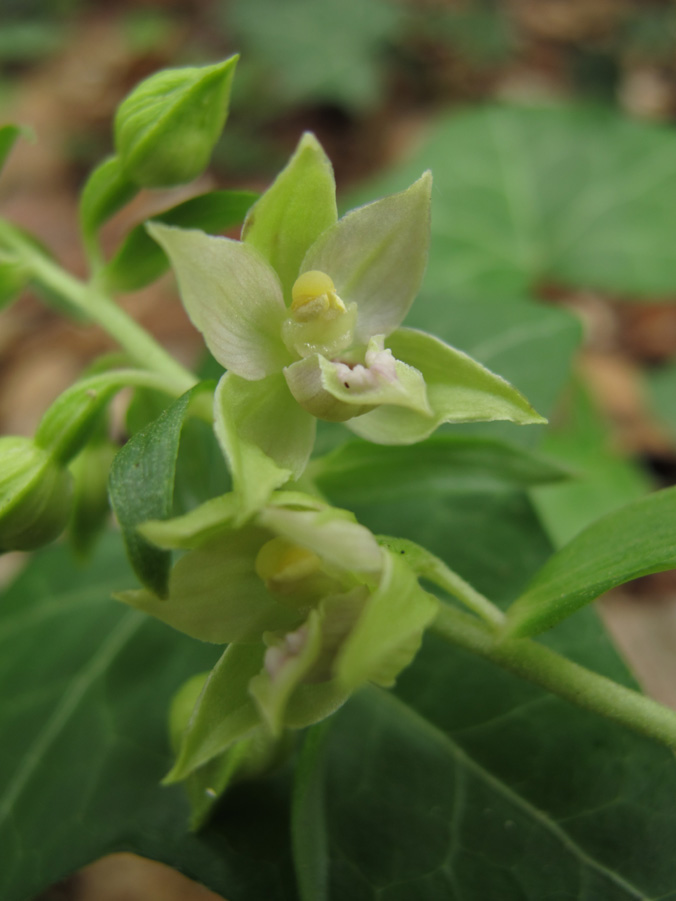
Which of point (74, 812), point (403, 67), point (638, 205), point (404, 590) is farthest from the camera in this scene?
point (403, 67)

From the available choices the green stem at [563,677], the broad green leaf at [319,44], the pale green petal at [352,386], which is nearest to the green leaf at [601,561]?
the green stem at [563,677]

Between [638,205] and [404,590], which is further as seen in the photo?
[638,205]

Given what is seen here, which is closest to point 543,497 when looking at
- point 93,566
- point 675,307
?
point 93,566

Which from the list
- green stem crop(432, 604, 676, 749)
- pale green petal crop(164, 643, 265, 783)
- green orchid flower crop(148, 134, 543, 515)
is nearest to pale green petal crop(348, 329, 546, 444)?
Answer: green orchid flower crop(148, 134, 543, 515)

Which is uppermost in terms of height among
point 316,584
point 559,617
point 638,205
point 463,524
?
point 316,584

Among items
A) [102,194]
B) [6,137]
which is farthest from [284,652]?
[6,137]

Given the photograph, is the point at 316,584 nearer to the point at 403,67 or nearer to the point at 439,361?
the point at 439,361
